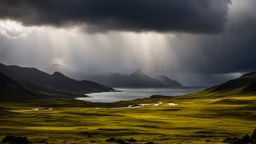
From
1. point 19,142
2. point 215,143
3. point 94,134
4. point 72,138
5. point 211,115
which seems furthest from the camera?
point 211,115

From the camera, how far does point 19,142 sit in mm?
59188

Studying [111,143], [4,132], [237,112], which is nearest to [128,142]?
[111,143]

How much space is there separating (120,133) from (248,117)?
74865 millimetres

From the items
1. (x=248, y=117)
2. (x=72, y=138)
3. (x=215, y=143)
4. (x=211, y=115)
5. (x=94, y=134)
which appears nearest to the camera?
(x=215, y=143)

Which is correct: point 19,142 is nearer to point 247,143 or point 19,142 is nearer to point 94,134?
point 94,134

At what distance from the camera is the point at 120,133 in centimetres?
8362

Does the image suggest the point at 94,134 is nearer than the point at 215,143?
No

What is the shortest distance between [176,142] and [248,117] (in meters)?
84.1

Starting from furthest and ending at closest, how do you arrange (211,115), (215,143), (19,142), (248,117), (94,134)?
1. (211,115)
2. (248,117)
3. (94,134)
4. (215,143)
5. (19,142)

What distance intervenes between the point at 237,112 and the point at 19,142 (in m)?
117

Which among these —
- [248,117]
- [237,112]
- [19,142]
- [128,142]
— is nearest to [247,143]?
[128,142]

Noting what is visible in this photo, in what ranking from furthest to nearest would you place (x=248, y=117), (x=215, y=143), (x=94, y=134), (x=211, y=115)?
(x=211, y=115) < (x=248, y=117) < (x=94, y=134) < (x=215, y=143)

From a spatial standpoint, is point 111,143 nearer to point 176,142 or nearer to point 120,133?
point 176,142

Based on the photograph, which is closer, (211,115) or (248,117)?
(248,117)
